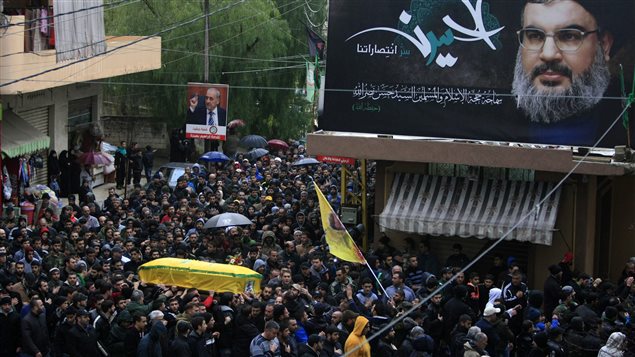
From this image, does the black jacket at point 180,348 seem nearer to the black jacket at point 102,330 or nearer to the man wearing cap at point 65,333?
the black jacket at point 102,330

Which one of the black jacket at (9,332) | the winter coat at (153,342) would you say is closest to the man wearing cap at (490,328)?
the winter coat at (153,342)

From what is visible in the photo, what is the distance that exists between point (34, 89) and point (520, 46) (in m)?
11.8

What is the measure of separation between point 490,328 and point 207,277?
11.8ft

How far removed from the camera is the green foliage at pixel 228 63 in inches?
1533

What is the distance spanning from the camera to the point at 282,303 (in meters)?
14.8

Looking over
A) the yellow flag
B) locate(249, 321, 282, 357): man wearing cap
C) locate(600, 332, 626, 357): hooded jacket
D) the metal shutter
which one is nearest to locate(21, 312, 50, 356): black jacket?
locate(249, 321, 282, 357): man wearing cap

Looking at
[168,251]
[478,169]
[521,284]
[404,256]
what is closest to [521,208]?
[478,169]

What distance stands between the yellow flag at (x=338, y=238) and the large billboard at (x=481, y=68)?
4083mm

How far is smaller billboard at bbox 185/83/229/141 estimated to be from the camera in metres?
32.8

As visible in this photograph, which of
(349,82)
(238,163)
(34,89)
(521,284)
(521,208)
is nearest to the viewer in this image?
(521,284)

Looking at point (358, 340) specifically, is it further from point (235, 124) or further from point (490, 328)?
point (235, 124)

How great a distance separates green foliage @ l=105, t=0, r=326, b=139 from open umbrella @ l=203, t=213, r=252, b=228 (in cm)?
1680

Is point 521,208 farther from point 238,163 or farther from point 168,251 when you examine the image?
point 238,163

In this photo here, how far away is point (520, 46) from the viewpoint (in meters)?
20.9
